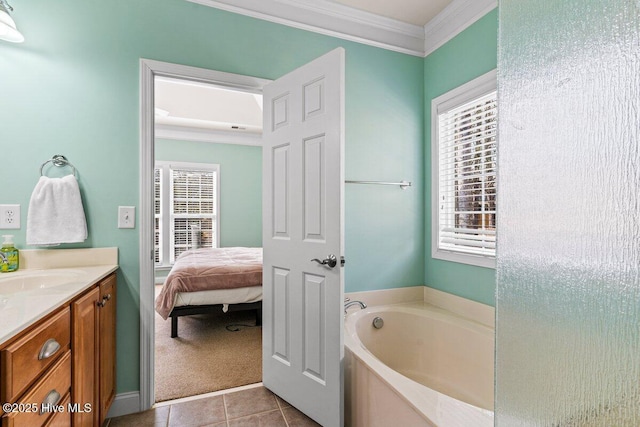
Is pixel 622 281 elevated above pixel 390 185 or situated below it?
below

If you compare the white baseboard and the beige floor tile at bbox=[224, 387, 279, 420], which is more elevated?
the white baseboard

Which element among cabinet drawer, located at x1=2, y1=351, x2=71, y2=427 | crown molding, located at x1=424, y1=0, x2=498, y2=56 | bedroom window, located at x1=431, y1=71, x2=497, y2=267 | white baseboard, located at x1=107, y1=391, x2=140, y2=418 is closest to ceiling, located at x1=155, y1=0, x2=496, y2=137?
crown molding, located at x1=424, y1=0, x2=498, y2=56

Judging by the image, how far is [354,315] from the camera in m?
2.25

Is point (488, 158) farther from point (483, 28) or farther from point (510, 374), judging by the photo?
point (510, 374)

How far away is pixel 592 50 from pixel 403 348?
2301mm

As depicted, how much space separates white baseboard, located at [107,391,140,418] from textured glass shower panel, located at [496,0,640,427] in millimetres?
2150

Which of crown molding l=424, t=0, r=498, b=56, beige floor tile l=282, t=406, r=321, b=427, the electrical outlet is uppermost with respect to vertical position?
crown molding l=424, t=0, r=498, b=56

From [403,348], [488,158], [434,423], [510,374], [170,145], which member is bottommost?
[403,348]

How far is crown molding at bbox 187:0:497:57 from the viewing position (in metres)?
2.19

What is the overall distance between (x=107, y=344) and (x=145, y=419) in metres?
0.52

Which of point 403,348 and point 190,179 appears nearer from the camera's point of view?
point 403,348

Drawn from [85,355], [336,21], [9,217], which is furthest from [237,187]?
[85,355]

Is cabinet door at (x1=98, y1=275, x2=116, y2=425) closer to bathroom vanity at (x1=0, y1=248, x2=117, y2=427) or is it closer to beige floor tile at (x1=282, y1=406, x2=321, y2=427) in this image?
bathroom vanity at (x1=0, y1=248, x2=117, y2=427)

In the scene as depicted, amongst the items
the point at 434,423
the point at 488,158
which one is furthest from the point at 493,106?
the point at 434,423
